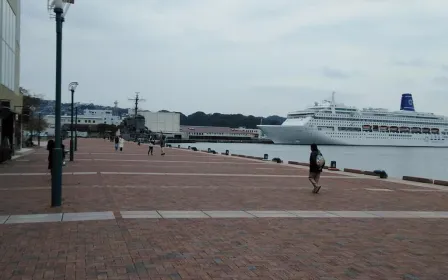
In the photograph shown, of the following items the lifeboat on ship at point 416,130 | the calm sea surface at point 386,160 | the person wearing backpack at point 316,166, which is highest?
the lifeboat on ship at point 416,130

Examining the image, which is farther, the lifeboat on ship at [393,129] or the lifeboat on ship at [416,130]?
the lifeboat on ship at [416,130]

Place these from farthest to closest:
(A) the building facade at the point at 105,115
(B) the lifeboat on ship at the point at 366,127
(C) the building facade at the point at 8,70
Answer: (A) the building facade at the point at 105,115 → (B) the lifeboat on ship at the point at 366,127 → (C) the building facade at the point at 8,70

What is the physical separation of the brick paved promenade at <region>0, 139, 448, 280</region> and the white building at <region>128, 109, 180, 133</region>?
403 ft

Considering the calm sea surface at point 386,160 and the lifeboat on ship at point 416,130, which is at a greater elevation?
the lifeboat on ship at point 416,130

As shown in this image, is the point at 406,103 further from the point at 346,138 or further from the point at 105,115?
the point at 105,115

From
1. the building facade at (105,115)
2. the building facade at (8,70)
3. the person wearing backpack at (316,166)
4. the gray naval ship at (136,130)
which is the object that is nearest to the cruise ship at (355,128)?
the gray naval ship at (136,130)

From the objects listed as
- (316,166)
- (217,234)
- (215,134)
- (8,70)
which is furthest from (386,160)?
(215,134)

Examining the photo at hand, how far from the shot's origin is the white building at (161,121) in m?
136

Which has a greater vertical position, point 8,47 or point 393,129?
point 8,47

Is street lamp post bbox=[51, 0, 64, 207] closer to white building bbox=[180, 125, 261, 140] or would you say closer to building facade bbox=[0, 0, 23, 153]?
building facade bbox=[0, 0, 23, 153]

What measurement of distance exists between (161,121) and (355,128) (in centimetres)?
5861

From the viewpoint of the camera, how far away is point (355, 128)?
348 feet

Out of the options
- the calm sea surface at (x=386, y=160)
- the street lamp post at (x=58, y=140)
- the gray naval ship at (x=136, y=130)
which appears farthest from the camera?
the gray naval ship at (x=136, y=130)

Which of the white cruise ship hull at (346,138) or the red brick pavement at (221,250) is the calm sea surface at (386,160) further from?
the red brick pavement at (221,250)
